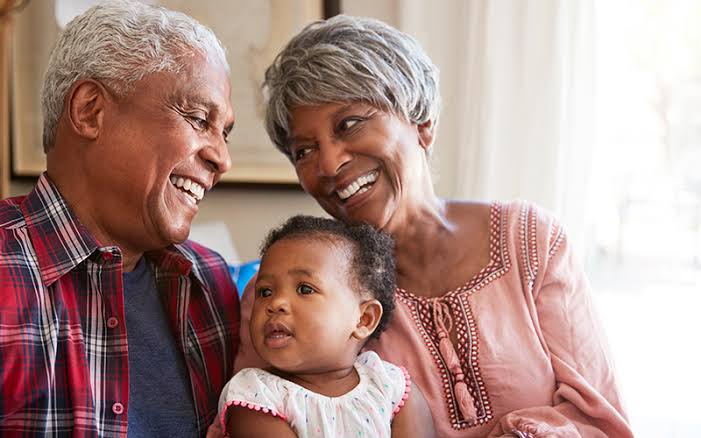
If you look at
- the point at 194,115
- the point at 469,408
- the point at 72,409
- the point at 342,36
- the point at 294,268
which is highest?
the point at 342,36

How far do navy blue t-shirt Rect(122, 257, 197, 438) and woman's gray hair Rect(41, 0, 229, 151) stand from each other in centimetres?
39

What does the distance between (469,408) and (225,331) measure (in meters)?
0.58

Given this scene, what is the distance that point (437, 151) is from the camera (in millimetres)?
2951

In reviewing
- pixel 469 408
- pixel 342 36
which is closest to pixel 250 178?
pixel 342 36

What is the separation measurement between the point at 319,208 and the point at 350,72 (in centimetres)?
147

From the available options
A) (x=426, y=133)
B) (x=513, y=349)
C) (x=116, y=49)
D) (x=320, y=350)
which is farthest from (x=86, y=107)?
(x=513, y=349)

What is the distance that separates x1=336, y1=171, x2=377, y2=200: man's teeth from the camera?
1798 mm

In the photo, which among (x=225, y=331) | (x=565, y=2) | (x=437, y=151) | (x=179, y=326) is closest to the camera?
(x=179, y=326)

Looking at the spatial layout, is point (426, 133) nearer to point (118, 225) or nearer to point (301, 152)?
point (301, 152)

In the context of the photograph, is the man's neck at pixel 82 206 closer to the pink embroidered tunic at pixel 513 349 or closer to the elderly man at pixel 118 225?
the elderly man at pixel 118 225

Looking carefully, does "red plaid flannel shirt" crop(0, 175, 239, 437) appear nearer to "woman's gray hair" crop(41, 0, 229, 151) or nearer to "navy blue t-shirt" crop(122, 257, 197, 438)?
"navy blue t-shirt" crop(122, 257, 197, 438)

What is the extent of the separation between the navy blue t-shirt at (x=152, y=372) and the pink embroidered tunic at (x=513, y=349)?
0.56 feet

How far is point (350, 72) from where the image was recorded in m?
1.75

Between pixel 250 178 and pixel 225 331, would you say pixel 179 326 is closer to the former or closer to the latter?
pixel 225 331
